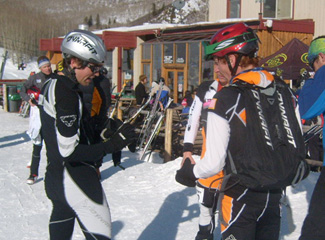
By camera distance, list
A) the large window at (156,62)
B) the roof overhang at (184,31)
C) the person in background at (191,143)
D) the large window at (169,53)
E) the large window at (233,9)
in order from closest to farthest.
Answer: the person in background at (191,143) < the roof overhang at (184,31) < the large window at (169,53) < the large window at (233,9) < the large window at (156,62)

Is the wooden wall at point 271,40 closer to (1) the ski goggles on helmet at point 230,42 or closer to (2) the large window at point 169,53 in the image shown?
(2) the large window at point 169,53

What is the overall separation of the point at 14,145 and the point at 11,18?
58868 mm

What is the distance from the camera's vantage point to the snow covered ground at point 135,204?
197 inches

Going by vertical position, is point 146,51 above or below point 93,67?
above

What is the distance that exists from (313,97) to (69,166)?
191 centimetres

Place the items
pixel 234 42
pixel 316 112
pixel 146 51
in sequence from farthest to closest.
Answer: pixel 146 51, pixel 316 112, pixel 234 42

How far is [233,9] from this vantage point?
21.0 metres

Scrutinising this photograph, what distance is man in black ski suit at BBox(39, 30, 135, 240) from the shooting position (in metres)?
2.82

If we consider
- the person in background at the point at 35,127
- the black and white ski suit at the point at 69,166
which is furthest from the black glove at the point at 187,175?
the person in background at the point at 35,127

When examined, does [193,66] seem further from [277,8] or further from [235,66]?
[235,66]

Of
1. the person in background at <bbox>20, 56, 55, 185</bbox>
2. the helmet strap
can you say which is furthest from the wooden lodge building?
the helmet strap

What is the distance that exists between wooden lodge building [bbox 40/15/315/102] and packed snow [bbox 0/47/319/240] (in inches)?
371

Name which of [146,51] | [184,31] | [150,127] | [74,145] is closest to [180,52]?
[184,31]

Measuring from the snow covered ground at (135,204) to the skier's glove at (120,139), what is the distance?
6.59ft
